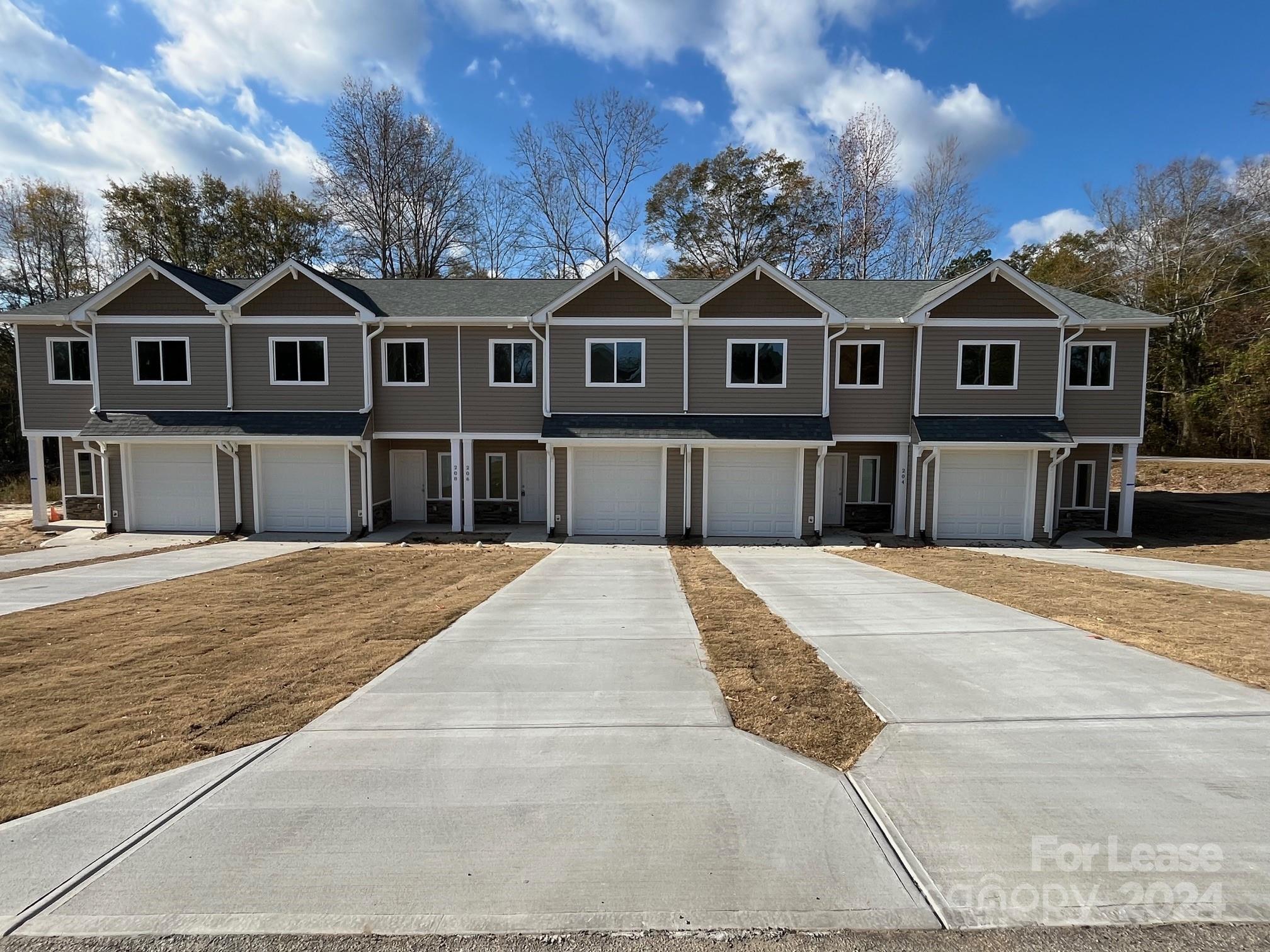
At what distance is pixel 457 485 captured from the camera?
16.5 meters

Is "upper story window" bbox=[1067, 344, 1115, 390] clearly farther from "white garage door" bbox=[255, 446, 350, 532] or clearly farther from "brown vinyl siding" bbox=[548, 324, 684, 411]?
"white garage door" bbox=[255, 446, 350, 532]

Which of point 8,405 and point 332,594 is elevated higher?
point 8,405

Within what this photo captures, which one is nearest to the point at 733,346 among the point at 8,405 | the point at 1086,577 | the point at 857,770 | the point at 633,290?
the point at 633,290

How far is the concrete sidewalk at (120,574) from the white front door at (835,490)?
1414 centimetres

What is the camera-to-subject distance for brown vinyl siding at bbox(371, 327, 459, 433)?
16.0m

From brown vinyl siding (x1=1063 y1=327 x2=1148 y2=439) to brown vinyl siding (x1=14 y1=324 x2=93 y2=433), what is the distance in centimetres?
2697

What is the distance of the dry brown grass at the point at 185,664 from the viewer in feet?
12.5

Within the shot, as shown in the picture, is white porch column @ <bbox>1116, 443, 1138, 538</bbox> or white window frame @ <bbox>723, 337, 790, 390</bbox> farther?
white porch column @ <bbox>1116, 443, 1138, 538</bbox>

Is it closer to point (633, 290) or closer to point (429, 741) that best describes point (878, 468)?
point (633, 290)

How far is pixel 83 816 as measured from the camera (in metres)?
3.18

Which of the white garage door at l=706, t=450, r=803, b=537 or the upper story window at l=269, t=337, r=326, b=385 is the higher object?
the upper story window at l=269, t=337, r=326, b=385

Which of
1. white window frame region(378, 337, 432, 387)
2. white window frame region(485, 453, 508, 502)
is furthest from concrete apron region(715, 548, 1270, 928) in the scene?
white window frame region(378, 337, 432, 387)

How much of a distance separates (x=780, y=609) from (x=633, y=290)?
34.4ft

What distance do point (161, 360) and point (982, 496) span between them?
2238 cm
